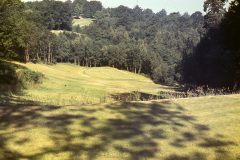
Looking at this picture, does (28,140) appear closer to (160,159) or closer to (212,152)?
(160,159)

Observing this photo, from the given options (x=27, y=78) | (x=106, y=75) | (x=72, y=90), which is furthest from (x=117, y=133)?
(x=106, y=75)

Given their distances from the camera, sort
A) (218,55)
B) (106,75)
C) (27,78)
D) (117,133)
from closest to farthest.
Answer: (117,133), (27,78), (218,55), (106,75)

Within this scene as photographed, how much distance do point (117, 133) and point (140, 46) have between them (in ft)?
321

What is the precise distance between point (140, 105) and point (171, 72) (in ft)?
294

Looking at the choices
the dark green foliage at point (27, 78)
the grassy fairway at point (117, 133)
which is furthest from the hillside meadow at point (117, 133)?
the dark green foliage at point (27, 78)

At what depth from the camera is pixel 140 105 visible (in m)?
12.8

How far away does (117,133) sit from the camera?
27.8 ft

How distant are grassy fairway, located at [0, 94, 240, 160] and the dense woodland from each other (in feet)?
32.8

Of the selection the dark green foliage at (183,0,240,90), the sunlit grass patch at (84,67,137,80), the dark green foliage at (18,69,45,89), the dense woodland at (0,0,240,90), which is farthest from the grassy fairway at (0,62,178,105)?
the sunlit grass patch at (84,67,137,80)

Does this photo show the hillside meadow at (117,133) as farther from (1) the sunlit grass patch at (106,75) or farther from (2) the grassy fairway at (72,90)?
(1) the sunlit grass patch at (106,75)

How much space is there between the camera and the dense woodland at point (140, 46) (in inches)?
1179

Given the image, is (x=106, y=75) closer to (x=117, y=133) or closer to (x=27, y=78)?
(x=27, y=78)

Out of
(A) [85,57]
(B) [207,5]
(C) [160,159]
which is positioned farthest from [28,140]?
(A) [85,57]

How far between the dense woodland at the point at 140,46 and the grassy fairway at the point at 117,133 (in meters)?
10.0
